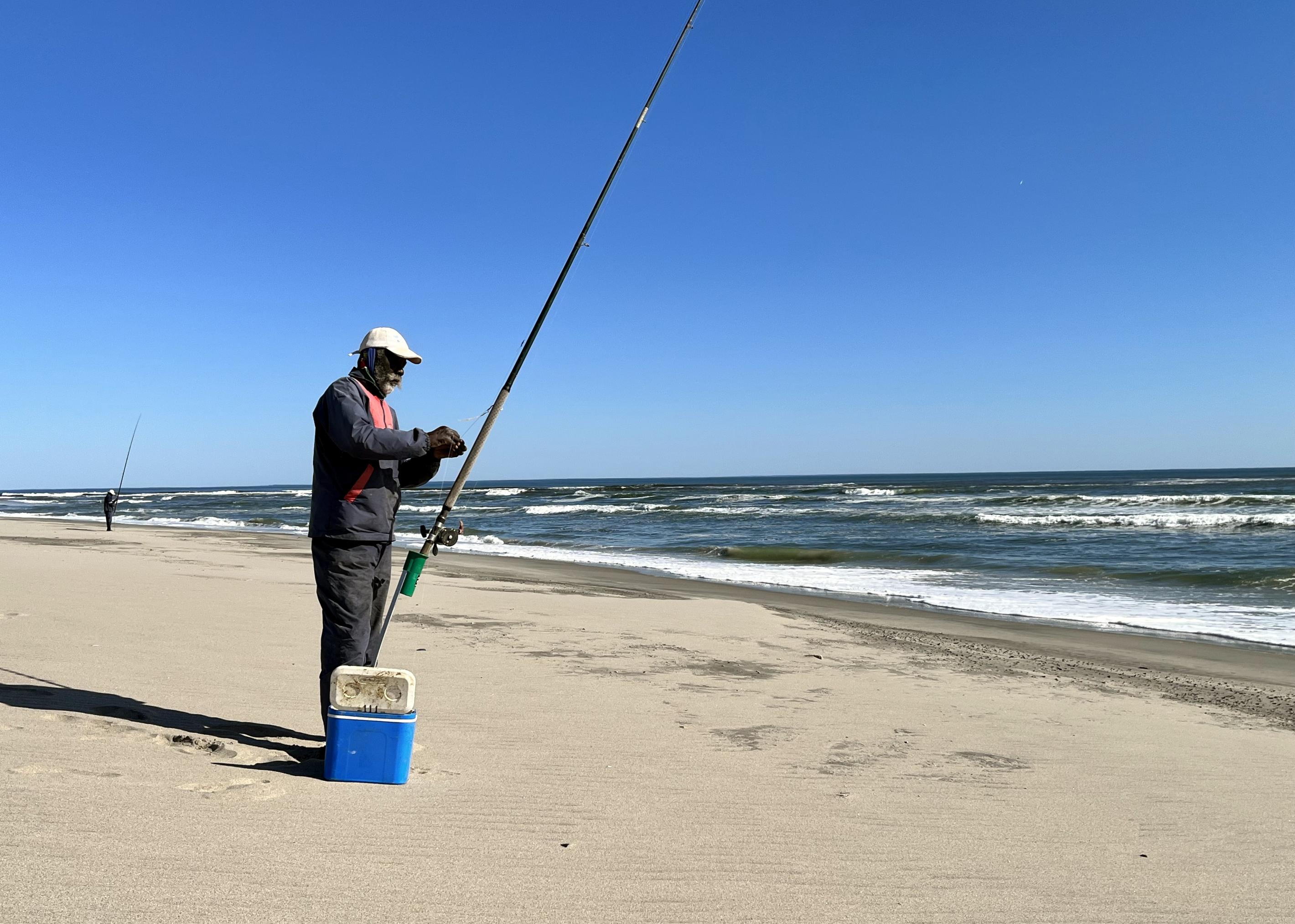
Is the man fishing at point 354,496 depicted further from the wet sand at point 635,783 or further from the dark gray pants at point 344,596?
the wet sand at point 635,783

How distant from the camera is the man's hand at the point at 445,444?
342 cm

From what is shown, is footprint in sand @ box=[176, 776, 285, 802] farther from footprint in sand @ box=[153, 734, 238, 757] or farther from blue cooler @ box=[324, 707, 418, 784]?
footprint in sand @ box=[153, 734, 238, 757]

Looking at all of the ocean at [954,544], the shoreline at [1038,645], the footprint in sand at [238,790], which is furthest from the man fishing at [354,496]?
the shoreline at [1038,645]

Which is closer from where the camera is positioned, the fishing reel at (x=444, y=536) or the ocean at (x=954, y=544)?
the fishing reel at (x=444, y=536)

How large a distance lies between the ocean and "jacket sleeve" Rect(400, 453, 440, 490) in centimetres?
16

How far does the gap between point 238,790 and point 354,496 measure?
3.59 feet

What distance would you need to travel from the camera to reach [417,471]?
12.2ft

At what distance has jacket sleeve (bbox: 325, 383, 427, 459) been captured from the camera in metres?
3.25

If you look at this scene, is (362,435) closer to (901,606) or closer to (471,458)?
(471,458)

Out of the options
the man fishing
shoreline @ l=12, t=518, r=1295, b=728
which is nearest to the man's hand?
the man fishing

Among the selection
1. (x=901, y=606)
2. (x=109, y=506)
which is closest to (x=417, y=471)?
(x=901, y=606)

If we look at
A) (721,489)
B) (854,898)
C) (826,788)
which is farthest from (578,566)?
(721,489)

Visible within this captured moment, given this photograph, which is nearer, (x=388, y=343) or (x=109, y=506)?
(x=388, y=343)

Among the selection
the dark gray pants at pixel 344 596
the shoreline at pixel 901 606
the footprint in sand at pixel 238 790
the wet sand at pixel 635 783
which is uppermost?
the dark gray pants at pixel 344 596
